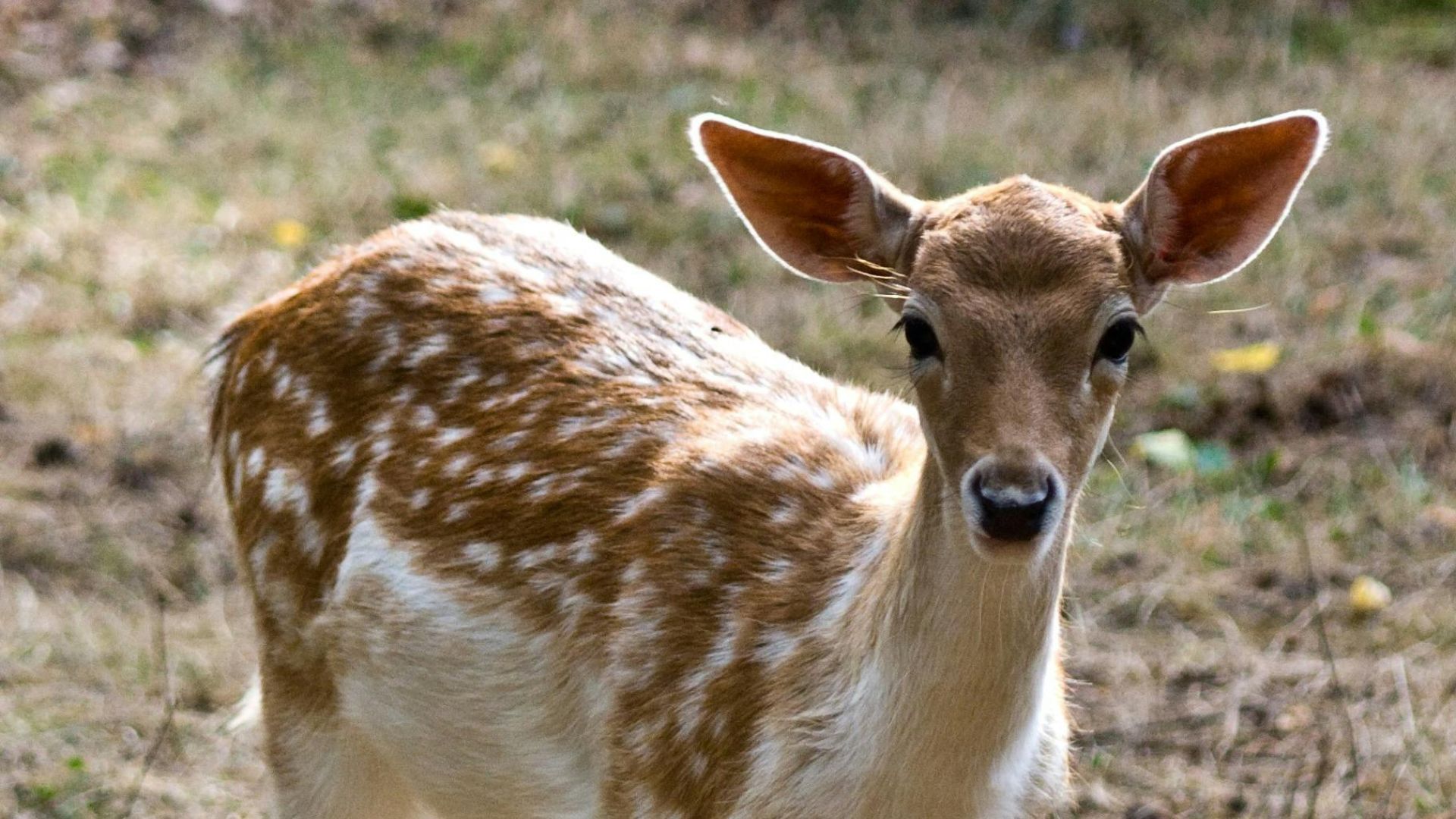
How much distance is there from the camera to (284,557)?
3.79 metres

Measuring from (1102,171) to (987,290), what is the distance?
15.6 ft

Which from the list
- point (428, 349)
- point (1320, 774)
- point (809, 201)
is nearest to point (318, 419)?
point (428, 349)

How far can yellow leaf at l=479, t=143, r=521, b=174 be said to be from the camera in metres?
7.63

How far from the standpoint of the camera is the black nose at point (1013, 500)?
103 inches

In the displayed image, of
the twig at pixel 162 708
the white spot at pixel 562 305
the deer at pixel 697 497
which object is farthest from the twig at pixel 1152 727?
the twig at pixel 162 708

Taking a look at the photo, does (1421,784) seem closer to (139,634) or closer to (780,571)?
(780,571)

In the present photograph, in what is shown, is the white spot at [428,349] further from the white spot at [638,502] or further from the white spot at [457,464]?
the white spot at [638,502]

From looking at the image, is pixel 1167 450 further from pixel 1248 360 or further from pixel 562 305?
pixel 562 305

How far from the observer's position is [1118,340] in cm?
286

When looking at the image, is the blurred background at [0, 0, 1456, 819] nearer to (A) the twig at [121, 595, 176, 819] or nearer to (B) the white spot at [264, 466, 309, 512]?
(A) the twig at [121, 595, 176, 819]

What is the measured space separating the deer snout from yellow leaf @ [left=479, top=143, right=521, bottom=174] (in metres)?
5.23

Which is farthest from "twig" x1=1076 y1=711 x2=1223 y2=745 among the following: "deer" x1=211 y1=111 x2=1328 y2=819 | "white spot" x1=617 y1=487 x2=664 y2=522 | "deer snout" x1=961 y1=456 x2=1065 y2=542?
"deer snout" x1=961 y1=456 x2=1065 y2=542

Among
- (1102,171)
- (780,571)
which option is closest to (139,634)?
(780,571)

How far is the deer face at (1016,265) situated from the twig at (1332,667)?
1372 millimetres
